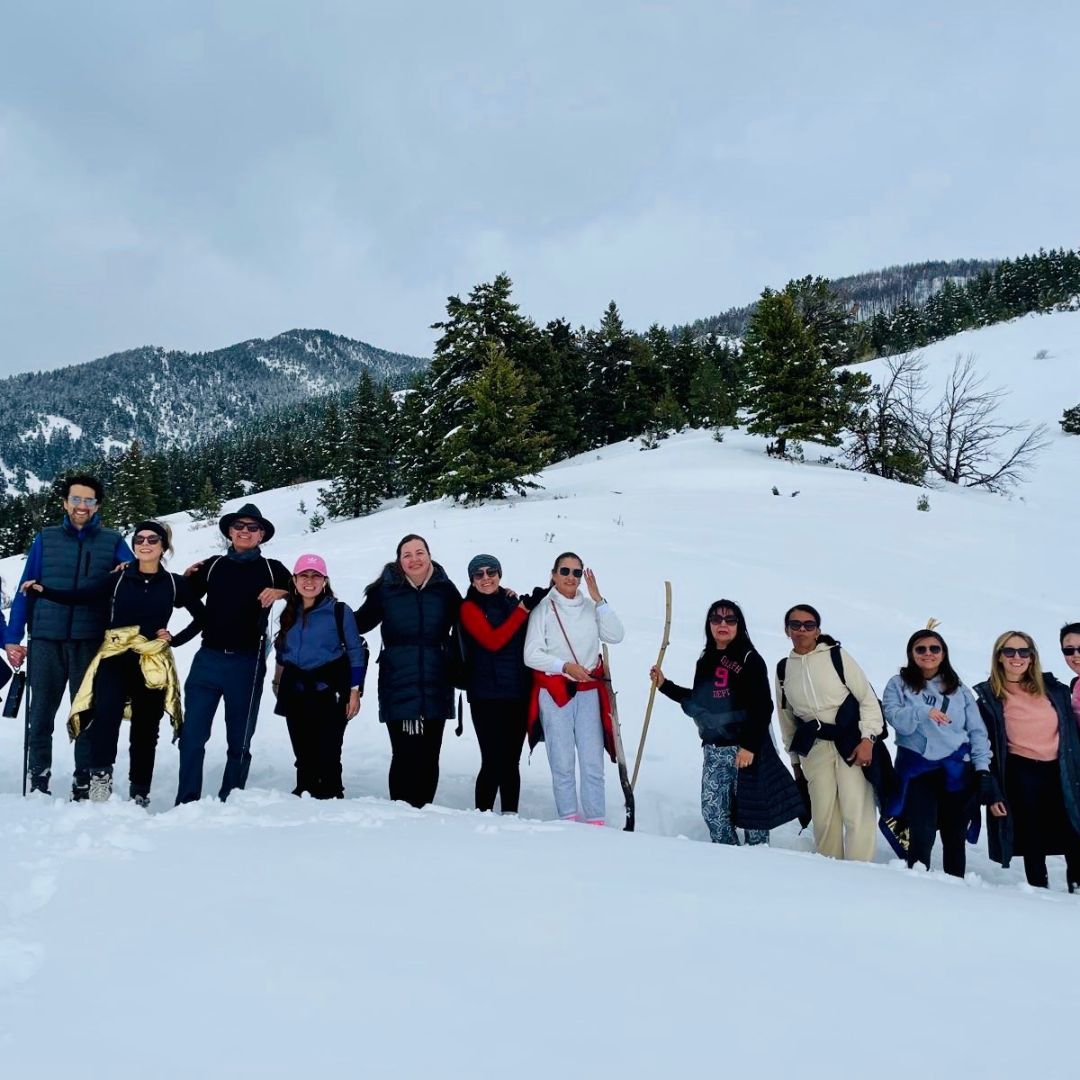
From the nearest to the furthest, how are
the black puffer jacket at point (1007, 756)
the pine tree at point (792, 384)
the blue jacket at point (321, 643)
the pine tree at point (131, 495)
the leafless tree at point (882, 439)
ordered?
the black puffer jacket at point (1007, 756), the blue jacket at point (321, 643), the leafless tree at point (882, 439), the pine tree at point (792, 384), the pine tree at point (131, 495)

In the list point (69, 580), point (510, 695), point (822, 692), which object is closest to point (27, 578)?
point (69, 580)

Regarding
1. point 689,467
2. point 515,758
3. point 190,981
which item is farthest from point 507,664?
point 689,467

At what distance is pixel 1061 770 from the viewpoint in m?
5.02

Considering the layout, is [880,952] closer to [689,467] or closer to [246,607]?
[246,607]

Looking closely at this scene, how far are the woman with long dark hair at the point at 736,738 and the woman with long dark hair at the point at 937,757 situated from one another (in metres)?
0.79

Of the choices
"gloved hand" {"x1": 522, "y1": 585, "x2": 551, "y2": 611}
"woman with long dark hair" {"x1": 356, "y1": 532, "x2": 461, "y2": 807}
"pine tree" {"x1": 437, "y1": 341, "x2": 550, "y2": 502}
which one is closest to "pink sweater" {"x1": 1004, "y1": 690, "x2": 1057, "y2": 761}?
"gloved hand" {"x1": 522, "y1": 585, "x2": 551, "y2": 611}

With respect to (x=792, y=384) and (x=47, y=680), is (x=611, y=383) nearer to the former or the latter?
(x=792, y=384)

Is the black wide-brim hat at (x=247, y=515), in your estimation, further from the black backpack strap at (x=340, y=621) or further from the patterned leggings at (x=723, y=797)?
the patterned leggings at (x=723, y=797)

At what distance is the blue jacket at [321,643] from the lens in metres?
5.32

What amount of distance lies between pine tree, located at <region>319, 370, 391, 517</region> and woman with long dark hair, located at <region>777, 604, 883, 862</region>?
3587 cm

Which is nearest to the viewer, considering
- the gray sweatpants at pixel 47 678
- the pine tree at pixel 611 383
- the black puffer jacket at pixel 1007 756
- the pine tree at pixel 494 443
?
the black puffer jacket at pixel 1007 756

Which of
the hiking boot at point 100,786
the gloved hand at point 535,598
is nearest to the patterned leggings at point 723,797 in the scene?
the gloved hand at point 535,598

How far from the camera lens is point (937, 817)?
509 cm

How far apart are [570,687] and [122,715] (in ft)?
10.4
